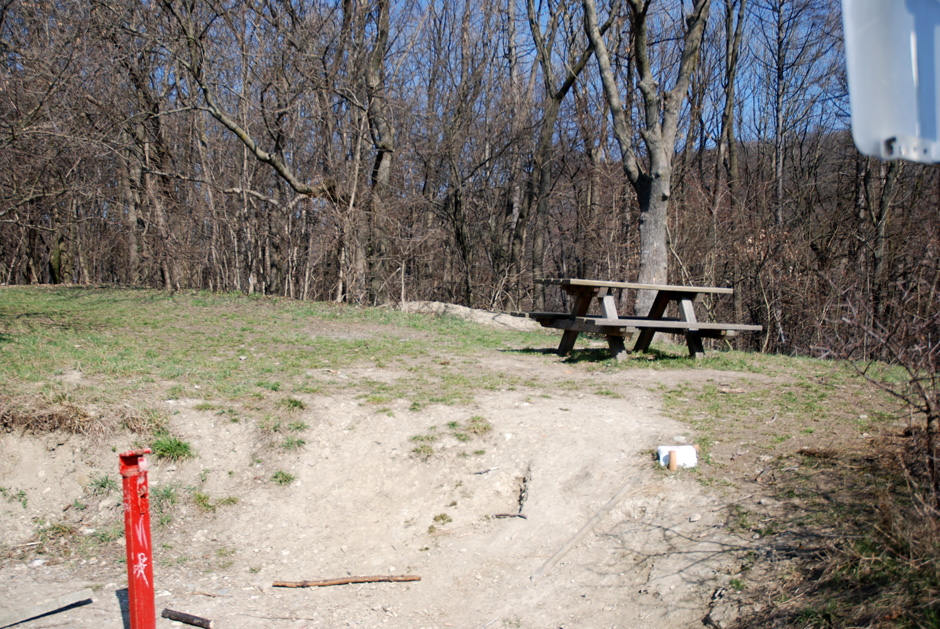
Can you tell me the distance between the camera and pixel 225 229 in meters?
16.5

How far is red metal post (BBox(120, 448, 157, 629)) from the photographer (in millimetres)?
3205

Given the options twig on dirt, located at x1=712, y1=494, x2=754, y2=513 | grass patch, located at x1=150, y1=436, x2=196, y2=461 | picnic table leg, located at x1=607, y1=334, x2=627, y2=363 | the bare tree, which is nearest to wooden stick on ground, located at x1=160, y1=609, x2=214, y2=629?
grass patch, located at x1=150, y1=436, x2=196, y2=461

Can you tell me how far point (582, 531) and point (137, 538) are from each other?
8.05ft

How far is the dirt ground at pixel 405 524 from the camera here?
3590 mm

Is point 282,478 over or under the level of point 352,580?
over

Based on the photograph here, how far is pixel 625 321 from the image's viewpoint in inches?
301

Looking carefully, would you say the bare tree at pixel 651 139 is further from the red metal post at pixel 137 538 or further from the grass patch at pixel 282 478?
the red metal post at pixel 137 538

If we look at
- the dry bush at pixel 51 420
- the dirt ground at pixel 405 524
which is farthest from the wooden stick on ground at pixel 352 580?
the dry bush at pixel 51 420

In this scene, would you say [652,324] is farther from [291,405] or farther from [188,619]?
[188,619]

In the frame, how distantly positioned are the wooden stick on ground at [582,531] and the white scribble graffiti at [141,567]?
6.67ft

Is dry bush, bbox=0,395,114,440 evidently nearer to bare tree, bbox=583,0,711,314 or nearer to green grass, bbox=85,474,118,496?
green grass, bbox=85,474,118,496

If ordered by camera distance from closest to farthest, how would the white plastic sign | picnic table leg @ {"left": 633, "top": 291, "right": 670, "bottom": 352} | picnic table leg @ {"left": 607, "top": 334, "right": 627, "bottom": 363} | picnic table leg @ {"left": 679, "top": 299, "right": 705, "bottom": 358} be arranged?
the white plastic sign → picnic table leg @ {"left": 607, "top": 334, "right": 627, "bottom": 363} → picnic table leg @ {"left": 679, "top": 299, "right": 705, "bottom": 358} → picnic table leg @ {"left": 633, "top": 291, "right": 670, "bottom": 352}

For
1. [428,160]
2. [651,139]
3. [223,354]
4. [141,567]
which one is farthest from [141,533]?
[428,160]

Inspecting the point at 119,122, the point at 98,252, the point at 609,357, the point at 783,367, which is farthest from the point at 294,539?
the point at 98,252
